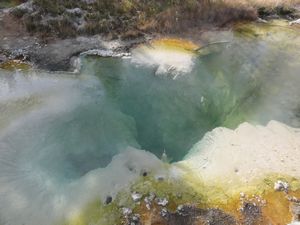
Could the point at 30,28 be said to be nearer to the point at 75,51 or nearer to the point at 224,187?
the point at 75,51

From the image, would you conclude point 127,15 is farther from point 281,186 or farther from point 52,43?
point 281,186

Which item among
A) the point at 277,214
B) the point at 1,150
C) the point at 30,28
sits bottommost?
the point at 277,214

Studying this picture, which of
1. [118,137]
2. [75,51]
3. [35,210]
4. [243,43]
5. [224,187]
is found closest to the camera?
[35,210]

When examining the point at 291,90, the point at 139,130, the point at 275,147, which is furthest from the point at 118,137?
the point at 291,90

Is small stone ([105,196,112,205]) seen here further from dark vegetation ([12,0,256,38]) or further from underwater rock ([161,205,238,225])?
dark vegetation ([12,0,256,38])

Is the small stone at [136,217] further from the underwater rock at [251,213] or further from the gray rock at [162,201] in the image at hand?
the underwater rock at [251,213]

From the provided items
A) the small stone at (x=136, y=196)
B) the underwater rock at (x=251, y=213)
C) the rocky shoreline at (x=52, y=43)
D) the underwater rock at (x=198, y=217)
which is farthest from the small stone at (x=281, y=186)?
the rocky shoreline at (x=52, y=43)
